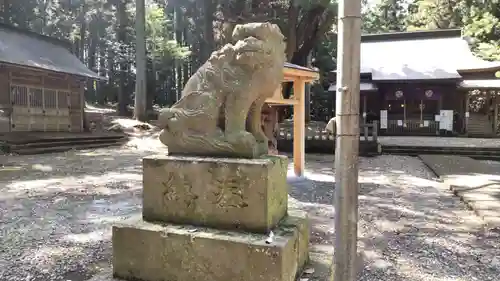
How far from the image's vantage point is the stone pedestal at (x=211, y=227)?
2.56m

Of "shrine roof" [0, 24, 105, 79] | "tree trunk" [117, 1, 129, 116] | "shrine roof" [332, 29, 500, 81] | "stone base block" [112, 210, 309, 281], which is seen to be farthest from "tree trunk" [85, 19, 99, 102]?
"stone base block" [112, 210, 309, 281]

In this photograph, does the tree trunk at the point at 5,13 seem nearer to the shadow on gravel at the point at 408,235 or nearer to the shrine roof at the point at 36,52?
the shrine roof at the point at 36,52

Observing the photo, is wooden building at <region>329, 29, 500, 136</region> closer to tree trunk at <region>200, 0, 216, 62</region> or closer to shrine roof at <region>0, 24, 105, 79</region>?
tree trunk at <region>200, 0, 216, 62</region>

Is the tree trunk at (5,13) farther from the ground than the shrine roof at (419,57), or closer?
farther from the ground

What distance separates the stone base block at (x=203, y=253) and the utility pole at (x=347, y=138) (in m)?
0.82

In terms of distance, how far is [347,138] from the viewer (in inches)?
64.8

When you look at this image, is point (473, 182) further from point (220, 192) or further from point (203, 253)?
point (203, 253)

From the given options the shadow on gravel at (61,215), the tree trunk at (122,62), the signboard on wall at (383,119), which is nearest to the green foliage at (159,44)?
the tree trunk at (122,62)

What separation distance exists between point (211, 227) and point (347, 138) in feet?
4.96

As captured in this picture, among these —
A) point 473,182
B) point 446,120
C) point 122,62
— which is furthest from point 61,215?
point 122,62

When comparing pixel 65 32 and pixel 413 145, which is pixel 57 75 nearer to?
pixel 65 32

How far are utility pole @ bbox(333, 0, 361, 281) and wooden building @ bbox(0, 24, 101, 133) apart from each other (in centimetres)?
1621

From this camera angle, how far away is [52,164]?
10.8m

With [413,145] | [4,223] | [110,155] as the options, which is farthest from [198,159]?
[413,145]
